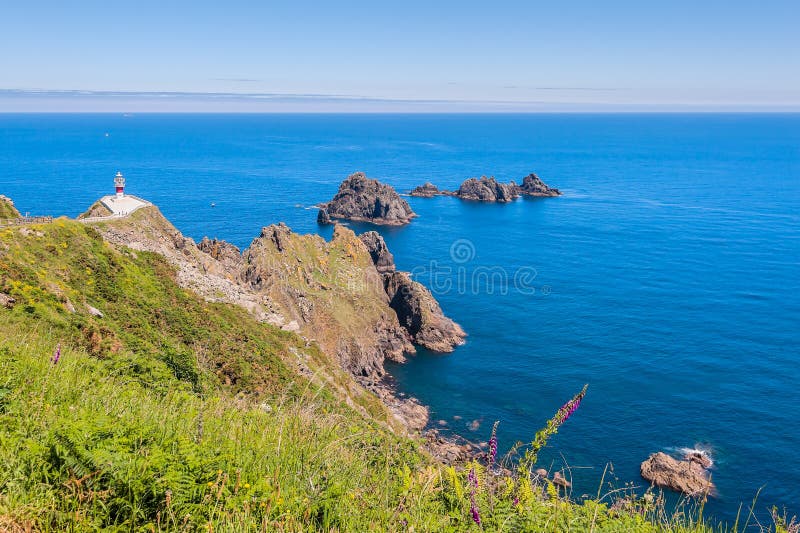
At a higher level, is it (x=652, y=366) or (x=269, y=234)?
(x=269, y=234)

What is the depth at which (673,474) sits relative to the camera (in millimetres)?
45062

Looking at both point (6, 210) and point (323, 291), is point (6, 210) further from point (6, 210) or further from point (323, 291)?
point (323, 291)

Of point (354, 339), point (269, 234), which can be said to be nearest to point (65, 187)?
point (269, 234)

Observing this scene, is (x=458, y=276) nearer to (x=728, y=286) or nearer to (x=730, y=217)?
(x=728, y=286)

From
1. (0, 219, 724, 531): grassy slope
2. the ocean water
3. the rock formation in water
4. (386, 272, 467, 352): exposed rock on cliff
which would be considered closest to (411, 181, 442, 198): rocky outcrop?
the rock formation in water

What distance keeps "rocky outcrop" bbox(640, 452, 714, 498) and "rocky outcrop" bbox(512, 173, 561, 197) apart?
134449 millimetres

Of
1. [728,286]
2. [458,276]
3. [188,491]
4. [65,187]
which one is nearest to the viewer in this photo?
[188,491]

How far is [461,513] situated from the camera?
7996mm

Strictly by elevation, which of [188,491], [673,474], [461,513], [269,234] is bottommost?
[673,474]

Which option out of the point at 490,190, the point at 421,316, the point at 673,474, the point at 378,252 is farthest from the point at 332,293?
the point at 490,190

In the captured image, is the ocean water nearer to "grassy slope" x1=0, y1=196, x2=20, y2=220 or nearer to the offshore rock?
the offshore rock

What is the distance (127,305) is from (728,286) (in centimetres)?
9590

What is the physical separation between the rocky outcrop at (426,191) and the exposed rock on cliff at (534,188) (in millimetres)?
27852

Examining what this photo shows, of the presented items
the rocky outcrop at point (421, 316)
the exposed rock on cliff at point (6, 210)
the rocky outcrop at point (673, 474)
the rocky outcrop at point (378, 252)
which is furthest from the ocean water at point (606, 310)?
the exposed rock on cliff at point (6, 210)
